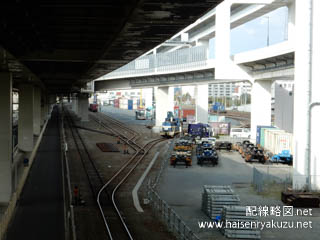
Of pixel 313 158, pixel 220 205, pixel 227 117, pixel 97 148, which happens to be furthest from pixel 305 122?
pixel 227 117

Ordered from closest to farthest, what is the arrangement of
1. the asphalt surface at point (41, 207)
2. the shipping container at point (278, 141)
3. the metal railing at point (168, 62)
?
the asphalt surface at point (41, 207) < the shipping container at point (278, 141) < the metal railing at point (168, 62)

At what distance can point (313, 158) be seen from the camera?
879 inches

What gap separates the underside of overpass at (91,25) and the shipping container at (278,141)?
826 inches

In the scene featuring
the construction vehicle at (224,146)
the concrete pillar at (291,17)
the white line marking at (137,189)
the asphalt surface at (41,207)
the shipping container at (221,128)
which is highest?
the concrete pillar at (291,17)

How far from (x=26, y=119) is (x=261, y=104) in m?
22.7

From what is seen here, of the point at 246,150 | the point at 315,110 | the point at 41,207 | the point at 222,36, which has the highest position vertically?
the point at 222,36

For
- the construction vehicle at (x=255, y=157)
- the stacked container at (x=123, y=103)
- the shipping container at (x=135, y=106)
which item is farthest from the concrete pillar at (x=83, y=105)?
the stacked container at (x=123, y=103)

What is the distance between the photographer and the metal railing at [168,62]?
49.4 meters

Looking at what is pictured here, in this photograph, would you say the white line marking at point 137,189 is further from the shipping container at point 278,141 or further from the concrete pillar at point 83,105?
the concrete pillar at point 83,105

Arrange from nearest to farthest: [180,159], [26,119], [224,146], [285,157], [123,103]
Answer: [180,159] < [285,157] < [26,119] < [224,146] < [123,103]

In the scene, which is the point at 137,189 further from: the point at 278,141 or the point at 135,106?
the point at 135,106

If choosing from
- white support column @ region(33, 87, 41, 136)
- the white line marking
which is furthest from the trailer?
white support column @ region(33, 87, 41, 136)

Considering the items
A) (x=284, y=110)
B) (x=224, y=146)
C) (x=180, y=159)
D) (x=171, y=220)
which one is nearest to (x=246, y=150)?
(x=224, y=146)

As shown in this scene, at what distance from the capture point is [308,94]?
73.6 ft
